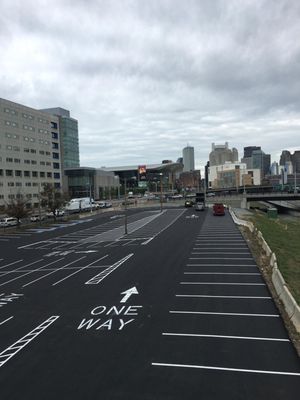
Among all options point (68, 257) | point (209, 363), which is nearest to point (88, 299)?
point (209, 363)

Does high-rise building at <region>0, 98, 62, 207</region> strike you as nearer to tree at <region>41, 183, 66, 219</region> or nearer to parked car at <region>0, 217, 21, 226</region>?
tree at <region>41, 183, 66, 219</region>

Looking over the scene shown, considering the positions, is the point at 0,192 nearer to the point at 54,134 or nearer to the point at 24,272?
the point at 54,134

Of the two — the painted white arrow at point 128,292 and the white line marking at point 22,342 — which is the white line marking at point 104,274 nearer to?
the painted white arrow at point 128,292

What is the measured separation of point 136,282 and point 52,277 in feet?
20.6

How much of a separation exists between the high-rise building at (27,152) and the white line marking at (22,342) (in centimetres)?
7889

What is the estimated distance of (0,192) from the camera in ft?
311

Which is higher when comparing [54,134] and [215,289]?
[54,134]

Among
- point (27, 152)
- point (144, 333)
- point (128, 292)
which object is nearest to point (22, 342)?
point (144, 333)

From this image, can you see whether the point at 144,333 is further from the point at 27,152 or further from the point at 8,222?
the point at 27,152

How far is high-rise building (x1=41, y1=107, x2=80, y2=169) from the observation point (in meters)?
148

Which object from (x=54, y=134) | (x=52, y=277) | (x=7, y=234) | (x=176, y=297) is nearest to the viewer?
(x=176, y=297)

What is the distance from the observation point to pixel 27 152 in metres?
107

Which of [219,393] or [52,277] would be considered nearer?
[219,393]

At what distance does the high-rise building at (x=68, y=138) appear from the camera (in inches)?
5827
